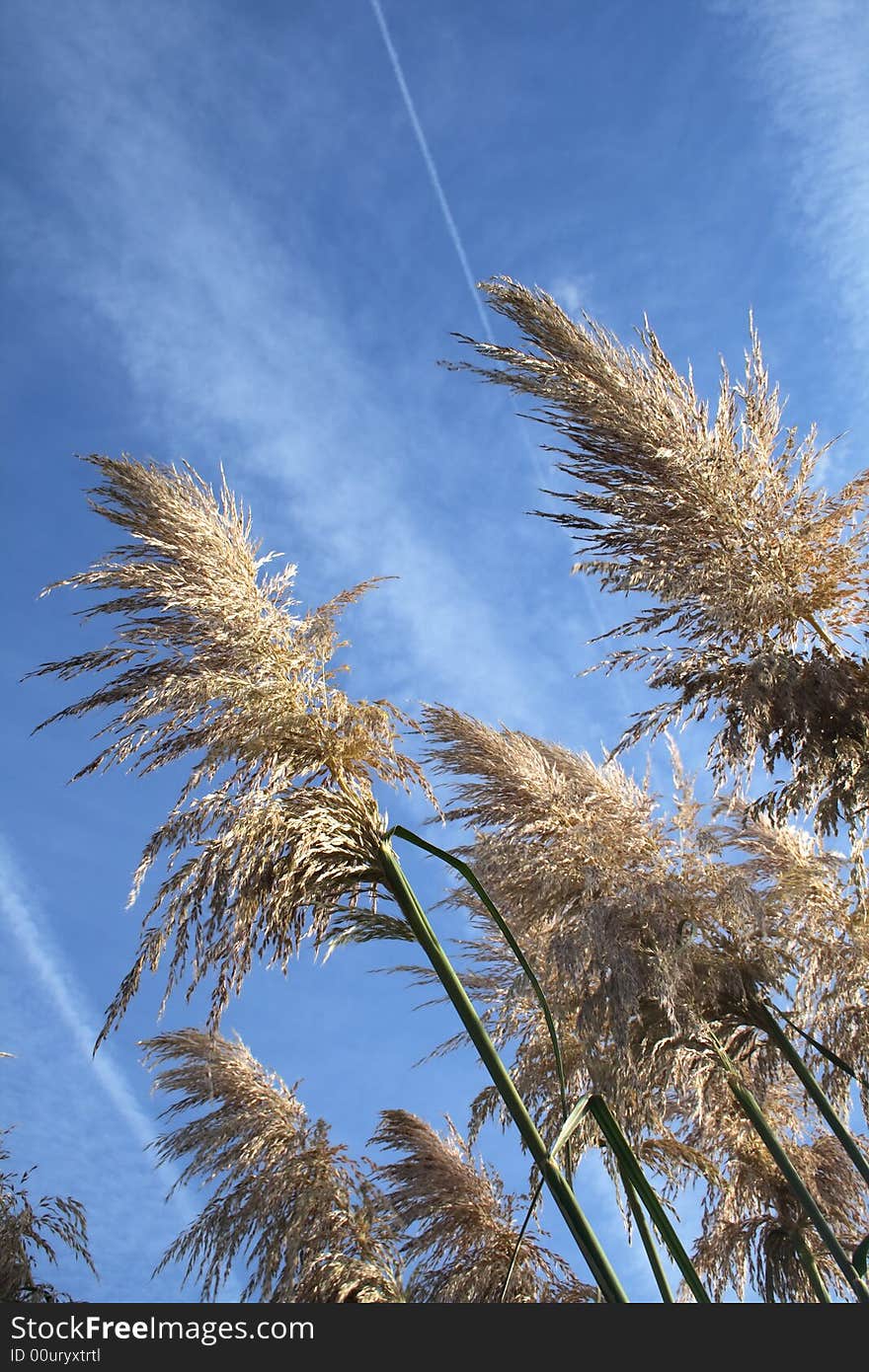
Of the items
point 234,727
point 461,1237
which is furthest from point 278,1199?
point 234,727

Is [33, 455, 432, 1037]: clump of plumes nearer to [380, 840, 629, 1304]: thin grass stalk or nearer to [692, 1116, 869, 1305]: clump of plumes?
[380, 840, 629, 1304]: thin grass stalk

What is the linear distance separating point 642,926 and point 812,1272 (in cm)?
196

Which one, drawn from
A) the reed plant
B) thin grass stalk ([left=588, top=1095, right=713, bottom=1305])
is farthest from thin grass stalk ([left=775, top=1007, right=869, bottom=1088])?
thin grass stalk ([left=588, top=1095, right=713, bottom=1305])

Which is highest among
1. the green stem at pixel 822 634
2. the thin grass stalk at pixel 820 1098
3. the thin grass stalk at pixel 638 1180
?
the green stem at pixel 822 634

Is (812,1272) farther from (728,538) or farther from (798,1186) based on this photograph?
(728,538)

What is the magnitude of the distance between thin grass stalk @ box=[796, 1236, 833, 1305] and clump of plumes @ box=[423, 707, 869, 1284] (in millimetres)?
645

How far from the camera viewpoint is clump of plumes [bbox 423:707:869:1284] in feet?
13.0

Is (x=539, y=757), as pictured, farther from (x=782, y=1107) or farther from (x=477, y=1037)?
(x=782, y=1107)

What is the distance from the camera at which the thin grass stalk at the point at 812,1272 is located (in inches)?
A: 183

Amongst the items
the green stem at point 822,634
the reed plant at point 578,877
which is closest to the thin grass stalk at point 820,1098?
the reed plant at point 578,877

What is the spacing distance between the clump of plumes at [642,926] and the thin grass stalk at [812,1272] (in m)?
0.65

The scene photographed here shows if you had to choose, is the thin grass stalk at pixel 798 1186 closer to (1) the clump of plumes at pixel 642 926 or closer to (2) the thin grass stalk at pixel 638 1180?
(1) the clump of plumes at pixel 642 926

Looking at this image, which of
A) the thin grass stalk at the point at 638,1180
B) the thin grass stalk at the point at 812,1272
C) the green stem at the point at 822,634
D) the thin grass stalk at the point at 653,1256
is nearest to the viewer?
the thin grass stalk at the point at 638,1180

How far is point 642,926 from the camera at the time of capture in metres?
4.11
